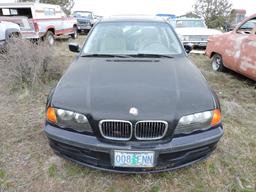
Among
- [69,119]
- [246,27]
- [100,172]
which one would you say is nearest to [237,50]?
[246,27]

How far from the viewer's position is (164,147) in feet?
6.62

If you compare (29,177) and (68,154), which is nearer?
(68,154)

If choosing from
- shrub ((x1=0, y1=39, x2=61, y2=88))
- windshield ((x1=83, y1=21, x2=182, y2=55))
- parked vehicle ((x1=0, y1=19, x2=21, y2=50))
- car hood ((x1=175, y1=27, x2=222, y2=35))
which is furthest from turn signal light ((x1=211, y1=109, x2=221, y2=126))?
car hood ((x1=175, y1=27, x2=222, y2=35))

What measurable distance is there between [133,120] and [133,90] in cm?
39

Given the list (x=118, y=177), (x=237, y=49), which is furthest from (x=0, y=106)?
(x=237, y=49)

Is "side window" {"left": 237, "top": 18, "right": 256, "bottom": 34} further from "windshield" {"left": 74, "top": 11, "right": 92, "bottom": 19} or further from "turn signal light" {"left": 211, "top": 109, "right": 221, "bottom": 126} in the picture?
"windshield" {"left": 74, "top": 11, "right": 92, "bottom": 19}

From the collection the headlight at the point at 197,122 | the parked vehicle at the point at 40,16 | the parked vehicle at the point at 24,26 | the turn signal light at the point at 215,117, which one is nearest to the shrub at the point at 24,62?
the parked vehicle at the point at 40,16

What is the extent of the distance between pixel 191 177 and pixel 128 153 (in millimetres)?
903

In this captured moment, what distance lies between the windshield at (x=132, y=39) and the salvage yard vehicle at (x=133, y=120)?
735mm

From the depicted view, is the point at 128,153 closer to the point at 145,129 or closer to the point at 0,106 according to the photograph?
the point at 145,129

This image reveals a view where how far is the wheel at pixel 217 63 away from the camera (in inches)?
250

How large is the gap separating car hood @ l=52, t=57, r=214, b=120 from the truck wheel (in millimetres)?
3875

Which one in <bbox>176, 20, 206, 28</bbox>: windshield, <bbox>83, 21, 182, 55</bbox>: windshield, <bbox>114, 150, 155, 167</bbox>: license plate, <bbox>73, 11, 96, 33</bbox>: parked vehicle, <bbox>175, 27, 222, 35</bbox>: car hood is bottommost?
<bbox>73, 11, 96, 33</bbox>: parked vehicle

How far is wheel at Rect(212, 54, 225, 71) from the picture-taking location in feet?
20.8
